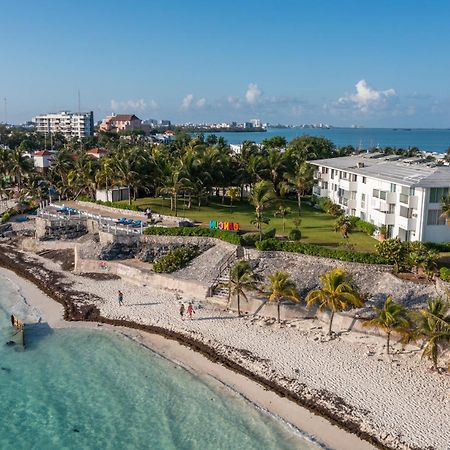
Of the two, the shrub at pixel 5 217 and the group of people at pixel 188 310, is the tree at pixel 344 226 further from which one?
the shrub at pixel 5 217

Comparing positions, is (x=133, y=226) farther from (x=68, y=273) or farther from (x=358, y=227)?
(x=358, y=227)

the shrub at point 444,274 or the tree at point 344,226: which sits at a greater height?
the tree at point 344,226

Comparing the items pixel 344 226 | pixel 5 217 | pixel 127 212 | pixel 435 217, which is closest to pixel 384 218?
pixel 344 226

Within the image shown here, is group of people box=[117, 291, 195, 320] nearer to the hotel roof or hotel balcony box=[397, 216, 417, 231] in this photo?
hotel balcony box=[397, 216, 417, 231]

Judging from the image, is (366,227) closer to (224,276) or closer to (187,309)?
(224,276)

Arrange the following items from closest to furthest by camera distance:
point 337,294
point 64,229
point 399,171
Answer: point 337,294 < point 399,171 < point 64,229

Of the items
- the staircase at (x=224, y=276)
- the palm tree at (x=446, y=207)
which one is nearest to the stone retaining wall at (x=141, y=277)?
the staircase at (x=224, y=276)

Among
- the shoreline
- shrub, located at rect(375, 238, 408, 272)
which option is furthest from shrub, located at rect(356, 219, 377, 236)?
the shoreline

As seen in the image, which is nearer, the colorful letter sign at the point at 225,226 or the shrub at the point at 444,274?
the shrub at the point at 444,274
